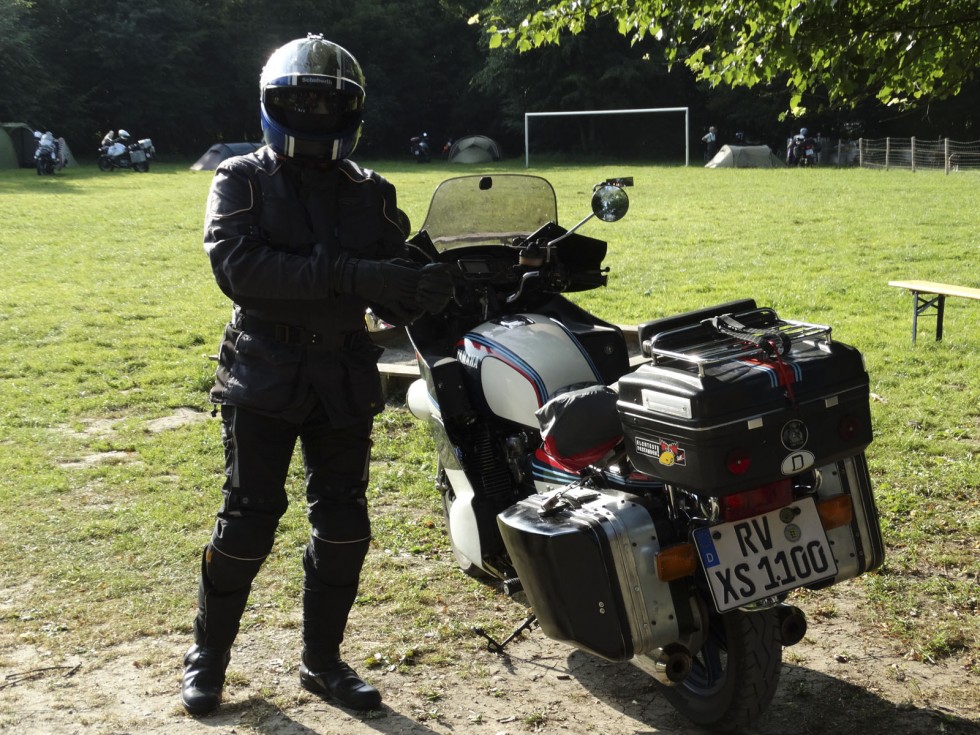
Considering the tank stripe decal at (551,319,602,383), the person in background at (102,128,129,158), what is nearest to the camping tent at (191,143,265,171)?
the person in background at (102,128,129,158)

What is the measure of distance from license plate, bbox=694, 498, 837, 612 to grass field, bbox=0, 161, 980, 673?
966mm

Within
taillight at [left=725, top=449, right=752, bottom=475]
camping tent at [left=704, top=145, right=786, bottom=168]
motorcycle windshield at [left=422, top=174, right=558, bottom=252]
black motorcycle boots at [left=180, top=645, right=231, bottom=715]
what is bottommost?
black motorcycle boots at [left=180, top=645, right=231, bottom=715]

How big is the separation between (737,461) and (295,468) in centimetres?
336

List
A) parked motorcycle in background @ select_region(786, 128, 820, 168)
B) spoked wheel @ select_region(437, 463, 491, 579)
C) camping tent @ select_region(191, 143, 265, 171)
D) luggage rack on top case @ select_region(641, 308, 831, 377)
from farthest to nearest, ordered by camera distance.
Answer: parked motorcycle in background @ select_region(786, 128, 820, 168) → camping tent @ select_region(191, 143, 265, 171) → spoked wheel @ select_region(437, 463, 491, 579) → luggage rack on top case @ select_region(641, 308, 831, 377)

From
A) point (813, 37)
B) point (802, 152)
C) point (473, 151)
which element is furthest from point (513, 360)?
point (473, 151)

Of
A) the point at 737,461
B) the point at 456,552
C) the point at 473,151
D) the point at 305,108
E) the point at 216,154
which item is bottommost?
the point at 456,552

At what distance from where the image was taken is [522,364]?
145 inches

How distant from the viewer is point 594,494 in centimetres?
315

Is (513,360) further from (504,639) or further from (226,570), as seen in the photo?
(226,570)

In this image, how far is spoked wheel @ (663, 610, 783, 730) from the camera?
301cm

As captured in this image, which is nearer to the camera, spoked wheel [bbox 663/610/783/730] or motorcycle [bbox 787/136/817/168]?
spoked wheel [bbox 663/610/783/730]

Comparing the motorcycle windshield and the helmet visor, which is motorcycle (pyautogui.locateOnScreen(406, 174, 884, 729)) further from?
the helmet visor

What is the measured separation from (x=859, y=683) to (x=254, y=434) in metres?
2.04

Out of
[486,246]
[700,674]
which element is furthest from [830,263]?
[700,674]
